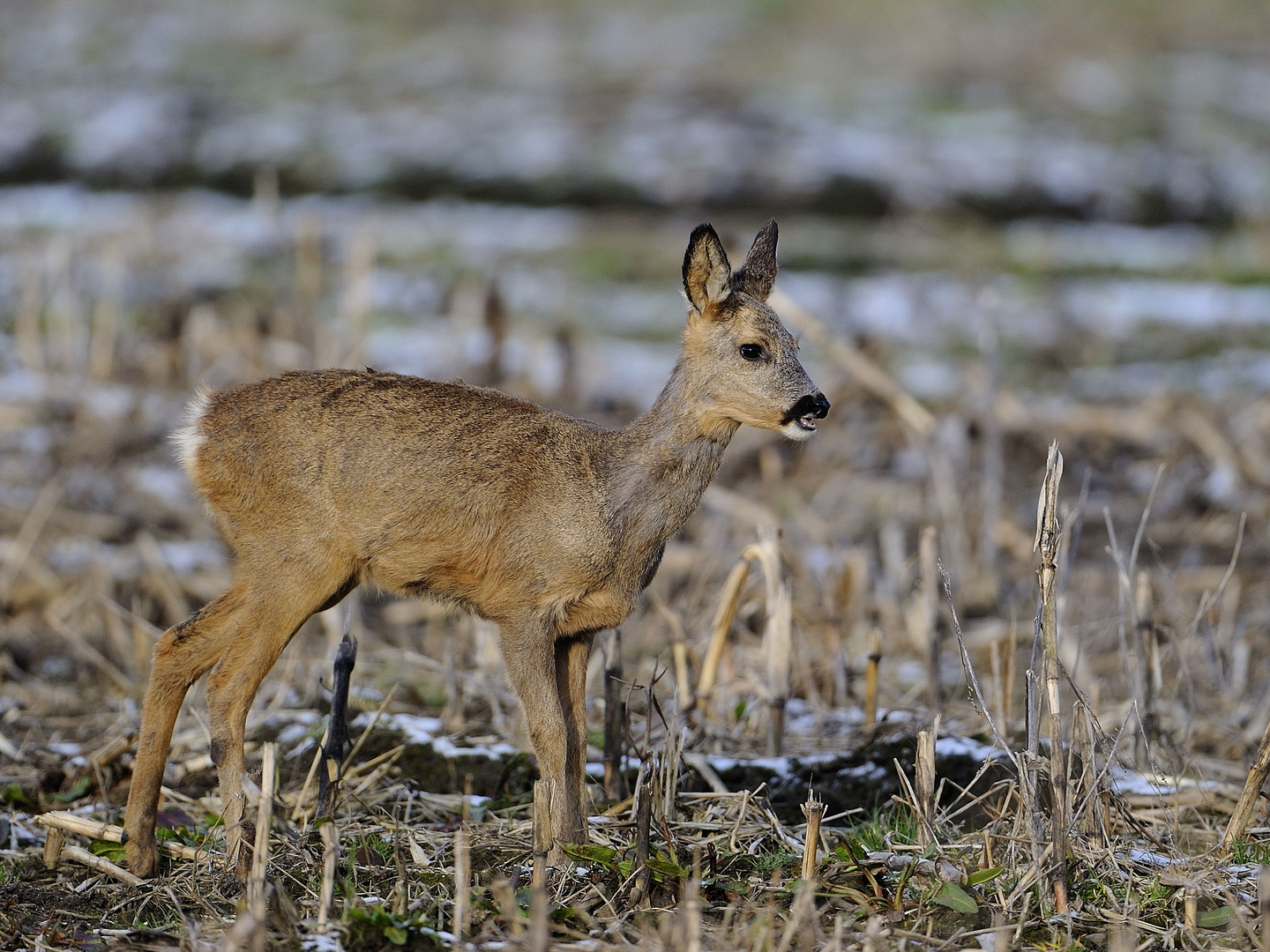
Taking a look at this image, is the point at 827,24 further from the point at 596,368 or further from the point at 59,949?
the point at 59,949

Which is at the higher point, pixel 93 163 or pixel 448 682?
pixel 93 163

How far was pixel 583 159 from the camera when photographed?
1839 cm

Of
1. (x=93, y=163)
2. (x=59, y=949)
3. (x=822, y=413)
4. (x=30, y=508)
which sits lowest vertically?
(x=59, y=949)

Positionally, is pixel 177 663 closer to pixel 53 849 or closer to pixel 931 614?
pixel 53 849

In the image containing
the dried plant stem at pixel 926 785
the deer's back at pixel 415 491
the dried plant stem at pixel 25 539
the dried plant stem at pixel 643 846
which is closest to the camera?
the dried plant stem at pixel 643 846

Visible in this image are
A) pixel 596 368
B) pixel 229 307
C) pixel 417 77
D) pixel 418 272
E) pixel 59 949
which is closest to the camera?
pixel 59 949

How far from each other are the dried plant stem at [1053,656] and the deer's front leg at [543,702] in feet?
5.83

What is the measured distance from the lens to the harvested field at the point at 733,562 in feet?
16.0

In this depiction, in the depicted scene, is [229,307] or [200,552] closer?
[200,552]

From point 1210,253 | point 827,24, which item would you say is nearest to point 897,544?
point 1210,253

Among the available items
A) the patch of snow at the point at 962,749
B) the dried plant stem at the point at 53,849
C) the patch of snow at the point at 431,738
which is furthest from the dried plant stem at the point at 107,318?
the patch of snow at the point at 962,749

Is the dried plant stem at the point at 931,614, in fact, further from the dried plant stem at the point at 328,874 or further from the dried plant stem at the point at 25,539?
the dried plant stem at the point at 25,539

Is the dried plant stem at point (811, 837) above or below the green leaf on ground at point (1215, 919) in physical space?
above

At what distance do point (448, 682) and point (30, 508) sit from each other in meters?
4.09
